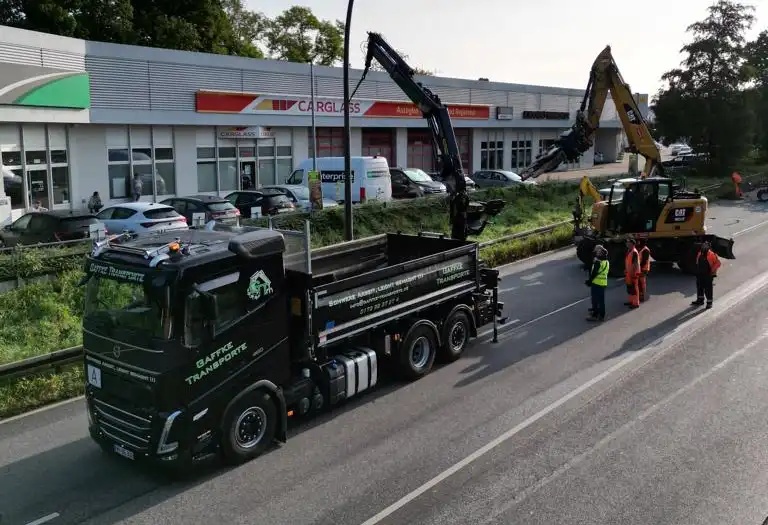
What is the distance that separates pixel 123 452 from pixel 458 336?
5.90 m

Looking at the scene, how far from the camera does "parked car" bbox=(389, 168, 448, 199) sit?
31.7 m

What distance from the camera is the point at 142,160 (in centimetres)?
2992

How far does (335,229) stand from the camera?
20.8 meters

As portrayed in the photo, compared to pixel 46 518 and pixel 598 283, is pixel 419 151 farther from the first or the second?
pixel 46 518

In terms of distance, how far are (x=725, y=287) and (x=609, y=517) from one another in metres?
11.9

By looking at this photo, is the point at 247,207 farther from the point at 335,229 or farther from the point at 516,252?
the point at 516,252

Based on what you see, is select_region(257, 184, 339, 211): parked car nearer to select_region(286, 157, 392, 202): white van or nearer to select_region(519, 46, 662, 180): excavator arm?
select_region(286, 157, 392, 202): white van

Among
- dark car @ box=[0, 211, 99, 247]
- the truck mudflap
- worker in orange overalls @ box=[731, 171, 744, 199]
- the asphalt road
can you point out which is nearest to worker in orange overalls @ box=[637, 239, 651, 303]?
the truck mudflap

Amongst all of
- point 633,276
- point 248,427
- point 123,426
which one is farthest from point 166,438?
point 633,276

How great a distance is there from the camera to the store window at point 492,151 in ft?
165

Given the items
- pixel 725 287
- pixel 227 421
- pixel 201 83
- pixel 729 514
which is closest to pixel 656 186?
pixel 725 287

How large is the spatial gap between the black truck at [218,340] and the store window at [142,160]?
2178cm

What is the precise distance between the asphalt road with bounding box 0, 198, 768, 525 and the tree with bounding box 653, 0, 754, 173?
36291 mm

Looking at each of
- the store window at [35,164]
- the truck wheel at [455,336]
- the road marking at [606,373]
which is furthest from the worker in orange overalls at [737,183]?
the store window at [35,164]
